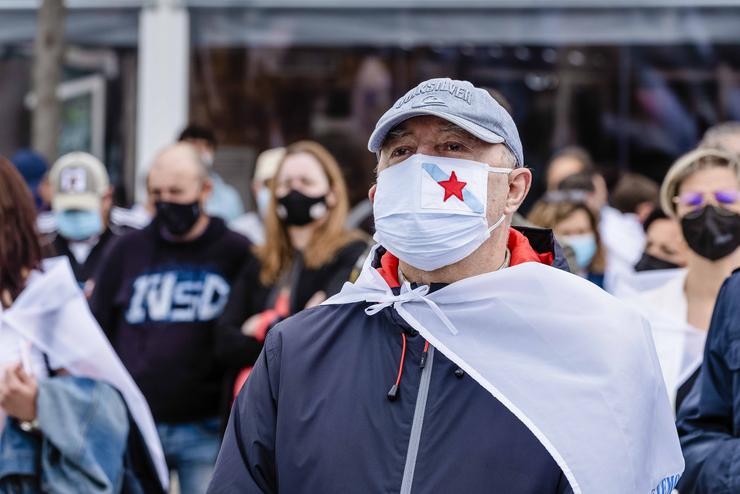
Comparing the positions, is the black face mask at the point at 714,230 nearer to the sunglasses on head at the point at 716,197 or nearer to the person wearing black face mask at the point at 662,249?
the sunglasses on head at the point at 716,197

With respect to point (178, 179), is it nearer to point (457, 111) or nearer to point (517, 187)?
point (517, 187)

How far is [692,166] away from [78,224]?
3698 millimetres

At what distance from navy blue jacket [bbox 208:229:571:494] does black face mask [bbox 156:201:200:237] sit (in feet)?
10.3

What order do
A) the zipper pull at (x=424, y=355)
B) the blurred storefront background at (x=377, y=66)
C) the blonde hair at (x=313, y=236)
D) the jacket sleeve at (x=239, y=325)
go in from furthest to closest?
the blurred storefront background at (x=377, y=66) → the blonde hair at (x=313, y=236) → the jacket sleeve at (x=239, y=325) → the zipper pull at (x=424, y=355)

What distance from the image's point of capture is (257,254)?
5750 millimetres

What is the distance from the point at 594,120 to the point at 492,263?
8685 mm

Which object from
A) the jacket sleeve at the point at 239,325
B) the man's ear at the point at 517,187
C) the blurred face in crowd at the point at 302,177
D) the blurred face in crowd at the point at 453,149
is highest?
the blurred face in crowd at the point at 453,149

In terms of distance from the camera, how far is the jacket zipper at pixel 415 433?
2512 mm

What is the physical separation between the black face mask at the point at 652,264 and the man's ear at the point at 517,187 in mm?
3009

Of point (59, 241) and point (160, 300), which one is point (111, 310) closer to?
point (160, 300)

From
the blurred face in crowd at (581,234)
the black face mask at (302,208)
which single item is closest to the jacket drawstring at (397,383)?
the black face mask at (302,208)

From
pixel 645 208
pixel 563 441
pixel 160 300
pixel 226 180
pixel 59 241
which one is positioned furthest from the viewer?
pixel 226 180

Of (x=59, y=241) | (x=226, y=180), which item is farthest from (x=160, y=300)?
(x=226, y=180)

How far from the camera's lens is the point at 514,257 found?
2850mm
